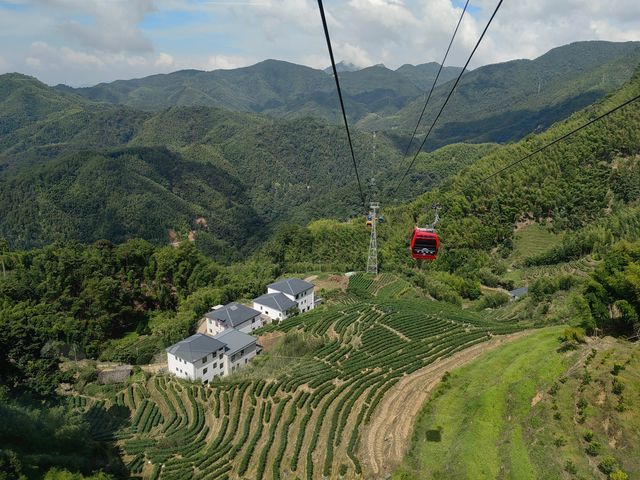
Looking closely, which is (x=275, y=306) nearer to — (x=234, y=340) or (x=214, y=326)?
(x=214, y=326)

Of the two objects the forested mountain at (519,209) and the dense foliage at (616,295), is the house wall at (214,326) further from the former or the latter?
the dense foliage at (616,295)

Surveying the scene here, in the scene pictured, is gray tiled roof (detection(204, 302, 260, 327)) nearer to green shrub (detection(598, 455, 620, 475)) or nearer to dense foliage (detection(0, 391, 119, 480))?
dense foliage (detection(0, 391, 119, 480))

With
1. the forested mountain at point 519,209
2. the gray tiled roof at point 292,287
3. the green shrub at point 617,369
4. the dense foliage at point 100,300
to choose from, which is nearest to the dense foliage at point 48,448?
the dense foliage at point 100,300

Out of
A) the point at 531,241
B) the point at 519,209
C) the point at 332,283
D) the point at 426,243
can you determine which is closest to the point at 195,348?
the point at 426,243

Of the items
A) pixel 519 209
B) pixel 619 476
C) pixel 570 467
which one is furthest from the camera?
pixel 519 209

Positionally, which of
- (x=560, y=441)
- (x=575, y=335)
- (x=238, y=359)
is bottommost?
(x=238, y=359)

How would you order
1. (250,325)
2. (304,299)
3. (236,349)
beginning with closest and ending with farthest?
(236,349)
(250,325)
(304,299)
